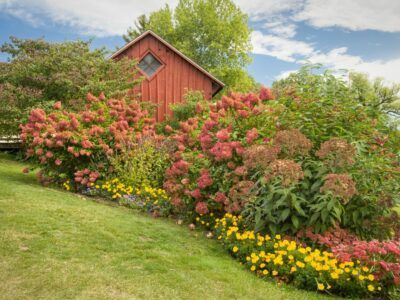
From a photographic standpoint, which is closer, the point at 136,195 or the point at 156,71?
the point at 136,195

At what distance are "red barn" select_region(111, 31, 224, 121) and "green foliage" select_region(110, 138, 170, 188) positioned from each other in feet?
27.6

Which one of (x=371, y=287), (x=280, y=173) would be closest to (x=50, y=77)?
(x=280, y=173)

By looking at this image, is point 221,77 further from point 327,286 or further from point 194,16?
point 327,286

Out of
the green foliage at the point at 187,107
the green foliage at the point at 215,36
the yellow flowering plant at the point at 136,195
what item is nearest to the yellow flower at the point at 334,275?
the yellow flowering plant at the point at 136,195

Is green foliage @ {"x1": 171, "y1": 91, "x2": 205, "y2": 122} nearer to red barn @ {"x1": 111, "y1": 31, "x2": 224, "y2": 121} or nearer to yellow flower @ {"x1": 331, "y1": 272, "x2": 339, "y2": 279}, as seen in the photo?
red barn @ {"x1": 111, "y1": 31, "x2": 224, "y2": 121}

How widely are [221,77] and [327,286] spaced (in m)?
27.8

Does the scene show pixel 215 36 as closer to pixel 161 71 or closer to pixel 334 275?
pixel 161 71

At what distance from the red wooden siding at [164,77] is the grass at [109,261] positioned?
11.4 meters

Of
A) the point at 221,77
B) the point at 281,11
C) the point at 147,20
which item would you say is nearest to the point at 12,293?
the point at 281,11

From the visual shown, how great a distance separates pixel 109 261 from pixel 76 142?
4.27m

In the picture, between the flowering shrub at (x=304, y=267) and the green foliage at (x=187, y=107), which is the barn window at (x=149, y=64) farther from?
the flowering shrub at (x=304, y=267)

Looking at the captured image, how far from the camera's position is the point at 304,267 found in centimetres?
377

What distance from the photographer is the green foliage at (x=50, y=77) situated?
478 inches

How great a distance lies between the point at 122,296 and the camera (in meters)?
3.17
